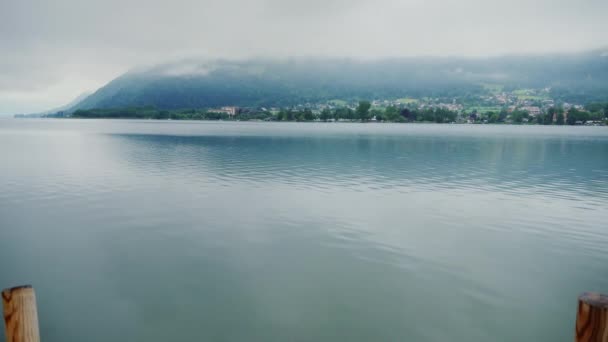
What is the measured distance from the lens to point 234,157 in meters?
43.7

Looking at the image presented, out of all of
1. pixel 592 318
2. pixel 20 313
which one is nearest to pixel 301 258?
pixel 20 313

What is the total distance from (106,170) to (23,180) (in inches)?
231

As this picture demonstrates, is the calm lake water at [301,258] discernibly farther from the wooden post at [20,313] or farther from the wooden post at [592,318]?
the wooden post at [592,318]

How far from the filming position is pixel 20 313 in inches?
197

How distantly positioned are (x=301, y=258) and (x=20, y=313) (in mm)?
9025

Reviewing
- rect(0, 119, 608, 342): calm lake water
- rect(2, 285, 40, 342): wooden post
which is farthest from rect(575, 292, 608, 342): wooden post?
rect(2, 285, 40, 342): wooden post

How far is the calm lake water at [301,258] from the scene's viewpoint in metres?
9.31

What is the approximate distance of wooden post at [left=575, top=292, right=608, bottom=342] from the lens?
3.94 metres

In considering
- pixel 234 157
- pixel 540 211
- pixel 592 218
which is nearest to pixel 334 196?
pixel 540 211

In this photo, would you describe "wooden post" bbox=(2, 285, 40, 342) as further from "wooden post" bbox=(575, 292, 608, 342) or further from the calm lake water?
"wooden post" bbox=(575, 292, 608, 342)

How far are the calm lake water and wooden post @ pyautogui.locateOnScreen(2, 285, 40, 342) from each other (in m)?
3.74

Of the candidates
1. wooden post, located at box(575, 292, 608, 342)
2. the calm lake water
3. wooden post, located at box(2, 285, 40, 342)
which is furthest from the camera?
the calm lake water

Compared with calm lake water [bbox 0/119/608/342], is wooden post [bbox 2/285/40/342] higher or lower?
higher

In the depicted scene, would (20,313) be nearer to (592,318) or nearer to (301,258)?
(592,318)
